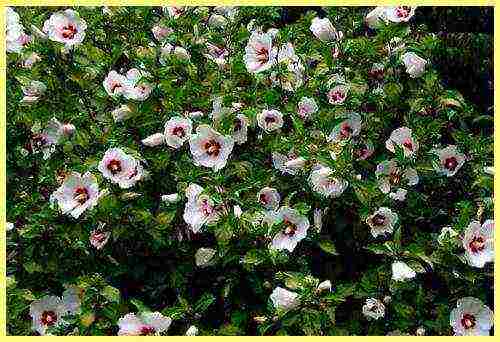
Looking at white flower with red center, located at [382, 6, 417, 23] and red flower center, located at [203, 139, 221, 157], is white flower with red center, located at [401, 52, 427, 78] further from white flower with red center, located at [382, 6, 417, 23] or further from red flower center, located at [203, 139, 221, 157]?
red flower center, located at [203, 139, 221, 157]

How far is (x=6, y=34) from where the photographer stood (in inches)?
131

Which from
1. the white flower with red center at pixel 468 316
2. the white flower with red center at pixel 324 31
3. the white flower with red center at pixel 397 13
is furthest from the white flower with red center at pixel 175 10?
the white flower with red center at pixel 468 316

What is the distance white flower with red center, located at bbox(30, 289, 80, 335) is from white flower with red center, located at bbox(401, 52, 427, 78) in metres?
1.49

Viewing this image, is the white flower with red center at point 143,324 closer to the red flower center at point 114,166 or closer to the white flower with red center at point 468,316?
the red flower center at point 114,166

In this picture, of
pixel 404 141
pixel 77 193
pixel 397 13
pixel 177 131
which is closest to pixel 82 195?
pixel 77 193

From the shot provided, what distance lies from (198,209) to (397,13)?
1200 mm

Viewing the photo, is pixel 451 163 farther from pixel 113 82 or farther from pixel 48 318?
pixel 48 318

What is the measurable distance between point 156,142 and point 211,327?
669 mm

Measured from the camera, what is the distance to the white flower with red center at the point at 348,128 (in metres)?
3.29

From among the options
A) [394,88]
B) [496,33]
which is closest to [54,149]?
[394,88]

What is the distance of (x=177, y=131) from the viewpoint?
3037mm

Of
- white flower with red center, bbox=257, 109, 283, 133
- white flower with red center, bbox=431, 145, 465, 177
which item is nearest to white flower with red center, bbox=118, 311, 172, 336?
white flower with red center, bbox=257, 109, 283, 133

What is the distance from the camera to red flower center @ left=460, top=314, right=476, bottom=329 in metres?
2.90

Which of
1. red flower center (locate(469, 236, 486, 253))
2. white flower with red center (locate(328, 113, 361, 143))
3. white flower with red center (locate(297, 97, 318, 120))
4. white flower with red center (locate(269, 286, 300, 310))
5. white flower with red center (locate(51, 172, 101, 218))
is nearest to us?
white flower with red center (locate(269, 286, 300, 310))
